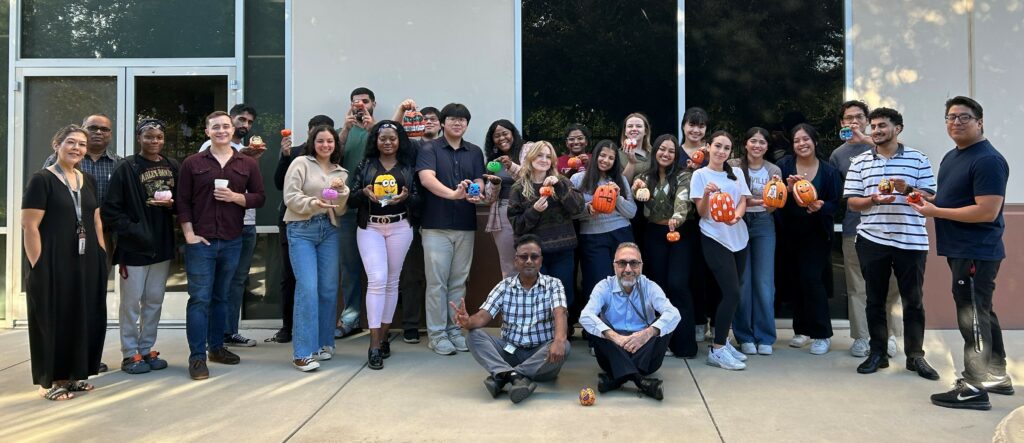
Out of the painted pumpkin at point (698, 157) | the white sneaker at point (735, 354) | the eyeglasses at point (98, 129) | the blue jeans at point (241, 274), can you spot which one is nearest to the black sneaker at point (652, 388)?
the white sneaker at point (735, 354)

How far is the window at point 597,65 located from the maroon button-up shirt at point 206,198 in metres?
2.97

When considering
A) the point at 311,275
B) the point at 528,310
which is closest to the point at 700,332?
the point at 528,310

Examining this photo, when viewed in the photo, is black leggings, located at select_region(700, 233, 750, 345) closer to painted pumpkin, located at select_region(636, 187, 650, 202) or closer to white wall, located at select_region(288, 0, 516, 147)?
painted pumpkin, located at select_region(636, 187, 650, 202)

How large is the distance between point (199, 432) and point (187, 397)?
2.56 ft

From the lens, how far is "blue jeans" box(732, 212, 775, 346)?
18.7 feet

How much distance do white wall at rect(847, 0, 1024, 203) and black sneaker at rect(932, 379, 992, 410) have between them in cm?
312

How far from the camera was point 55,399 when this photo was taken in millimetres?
4605

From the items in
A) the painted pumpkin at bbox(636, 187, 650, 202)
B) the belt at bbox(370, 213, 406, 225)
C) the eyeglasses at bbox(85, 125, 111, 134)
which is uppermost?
the eyeglasses at bbox(85, 125, 111, 134)

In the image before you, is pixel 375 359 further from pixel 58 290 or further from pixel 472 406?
pixel 58 290

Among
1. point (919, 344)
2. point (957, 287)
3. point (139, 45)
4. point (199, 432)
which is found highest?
point (139, 45)

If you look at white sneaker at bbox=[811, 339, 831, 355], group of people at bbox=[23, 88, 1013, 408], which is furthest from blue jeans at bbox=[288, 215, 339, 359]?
white sneaker at bbox=[811, 339, 831, 355]

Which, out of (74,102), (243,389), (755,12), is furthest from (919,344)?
(74,102)

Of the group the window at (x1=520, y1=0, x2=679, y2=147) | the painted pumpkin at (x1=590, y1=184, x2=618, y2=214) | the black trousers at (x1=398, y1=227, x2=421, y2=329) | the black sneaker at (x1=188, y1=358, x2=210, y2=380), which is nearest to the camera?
the black sneaker at (x1=188, y1=358, x2=210, y2=380)

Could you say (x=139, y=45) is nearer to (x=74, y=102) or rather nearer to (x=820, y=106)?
(x=74, y=102)
